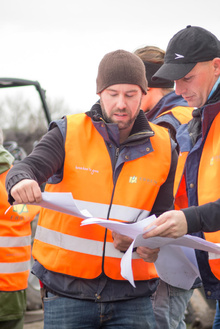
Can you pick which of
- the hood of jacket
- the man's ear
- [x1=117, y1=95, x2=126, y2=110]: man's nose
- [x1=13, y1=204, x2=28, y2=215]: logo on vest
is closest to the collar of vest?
[x1=117, y1=95, x2=126, y2=110]: man's nose

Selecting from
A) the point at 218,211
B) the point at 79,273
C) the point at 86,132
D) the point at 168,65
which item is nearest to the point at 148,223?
the point at 218,211

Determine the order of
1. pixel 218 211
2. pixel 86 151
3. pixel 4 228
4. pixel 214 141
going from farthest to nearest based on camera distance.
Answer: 1. pixel 4 228
2. pixel 86 151
3. pixel 214 141
4. pixel 218 211

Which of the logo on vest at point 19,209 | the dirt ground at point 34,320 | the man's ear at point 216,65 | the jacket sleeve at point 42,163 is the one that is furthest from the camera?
the dirt ground at point 34,320

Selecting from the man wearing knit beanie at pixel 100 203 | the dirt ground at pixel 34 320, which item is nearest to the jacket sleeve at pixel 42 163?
the man wearing knit beanie at pixel 100 203

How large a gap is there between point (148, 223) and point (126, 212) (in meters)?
0.38

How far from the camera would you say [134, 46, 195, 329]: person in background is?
3414mm

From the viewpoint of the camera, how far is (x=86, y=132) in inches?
115

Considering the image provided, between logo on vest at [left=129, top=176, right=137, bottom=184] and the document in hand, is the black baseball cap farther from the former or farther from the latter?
the document in hand

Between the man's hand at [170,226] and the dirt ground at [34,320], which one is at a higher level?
the man's hand at [170,226]

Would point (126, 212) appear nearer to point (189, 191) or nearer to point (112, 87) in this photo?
point (189, 191)

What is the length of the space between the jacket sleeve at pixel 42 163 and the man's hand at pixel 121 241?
46 cm

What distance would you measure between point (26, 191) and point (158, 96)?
1866 mm

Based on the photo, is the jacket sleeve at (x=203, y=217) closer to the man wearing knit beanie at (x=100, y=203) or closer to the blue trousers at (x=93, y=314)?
the man wearing knit beanie at (x=100, y=203)

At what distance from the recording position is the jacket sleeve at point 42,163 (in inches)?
99.7
